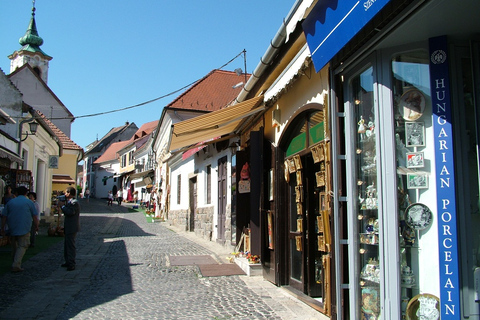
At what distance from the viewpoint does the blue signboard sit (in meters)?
3.47

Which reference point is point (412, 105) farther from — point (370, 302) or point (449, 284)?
point (370, 302)

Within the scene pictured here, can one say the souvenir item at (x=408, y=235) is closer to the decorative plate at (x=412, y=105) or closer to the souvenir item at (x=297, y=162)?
the decorative plate at (x=412, y=105)

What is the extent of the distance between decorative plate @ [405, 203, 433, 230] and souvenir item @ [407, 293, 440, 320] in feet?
1.79

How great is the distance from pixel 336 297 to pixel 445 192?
159 centimetres

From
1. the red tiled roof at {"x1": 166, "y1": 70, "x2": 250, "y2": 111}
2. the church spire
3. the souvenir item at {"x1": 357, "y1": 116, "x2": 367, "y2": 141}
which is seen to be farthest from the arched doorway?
the church spire

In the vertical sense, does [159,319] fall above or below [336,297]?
below

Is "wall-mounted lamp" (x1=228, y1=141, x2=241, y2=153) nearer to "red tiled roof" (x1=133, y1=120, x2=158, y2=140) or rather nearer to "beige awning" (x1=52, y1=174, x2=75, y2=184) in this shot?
"beige awning" (x1=52, y1=174, x2=75, y2=184)

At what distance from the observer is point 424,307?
3.51 m

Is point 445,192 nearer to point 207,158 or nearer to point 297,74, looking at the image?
point 297,74

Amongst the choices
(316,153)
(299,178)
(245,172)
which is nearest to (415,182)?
(316,153)

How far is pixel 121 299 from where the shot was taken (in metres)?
6.15

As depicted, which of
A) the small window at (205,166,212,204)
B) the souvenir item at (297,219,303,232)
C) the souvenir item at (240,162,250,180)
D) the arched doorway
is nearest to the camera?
the arched doorway

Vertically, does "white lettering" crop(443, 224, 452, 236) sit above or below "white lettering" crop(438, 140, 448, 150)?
below

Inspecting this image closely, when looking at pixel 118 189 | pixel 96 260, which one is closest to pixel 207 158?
pixel 96 260
